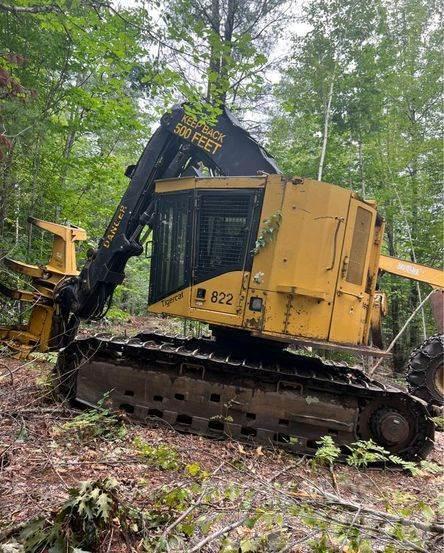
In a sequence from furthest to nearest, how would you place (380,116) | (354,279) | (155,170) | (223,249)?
(380,116), (155,170), (223,249), (354,279)

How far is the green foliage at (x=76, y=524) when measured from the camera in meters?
2.10

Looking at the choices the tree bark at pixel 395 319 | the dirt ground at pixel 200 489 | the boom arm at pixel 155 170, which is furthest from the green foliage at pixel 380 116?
the dirt ground at pixel 200 489

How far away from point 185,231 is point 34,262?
17.8 feet

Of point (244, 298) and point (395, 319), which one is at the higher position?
point (244, 298)

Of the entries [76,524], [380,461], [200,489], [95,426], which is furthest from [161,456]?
[380,461]

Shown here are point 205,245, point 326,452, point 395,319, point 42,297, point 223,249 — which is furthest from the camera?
point 395,319

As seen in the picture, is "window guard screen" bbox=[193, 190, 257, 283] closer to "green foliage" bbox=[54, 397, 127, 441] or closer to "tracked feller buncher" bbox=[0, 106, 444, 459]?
"tracked feller buncher" bbox=[0, 106, 444, 459]

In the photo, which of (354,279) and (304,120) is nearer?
(354,279)

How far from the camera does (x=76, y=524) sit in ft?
7.29

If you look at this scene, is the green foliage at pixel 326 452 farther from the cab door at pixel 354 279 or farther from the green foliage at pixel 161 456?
the green foliage at pixel 161 456

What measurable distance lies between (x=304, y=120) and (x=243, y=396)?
10842mm

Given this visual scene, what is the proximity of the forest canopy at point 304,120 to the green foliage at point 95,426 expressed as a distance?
456 centimetres

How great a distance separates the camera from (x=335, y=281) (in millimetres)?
4508

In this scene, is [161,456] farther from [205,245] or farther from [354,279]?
[354,279]
